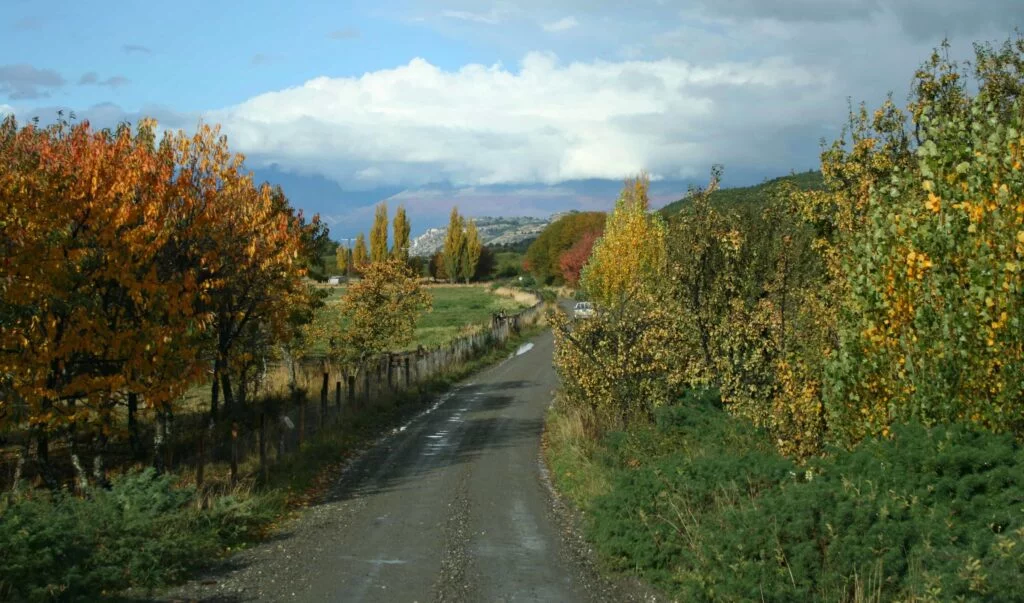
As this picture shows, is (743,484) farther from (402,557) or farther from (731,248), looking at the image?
(731,248)

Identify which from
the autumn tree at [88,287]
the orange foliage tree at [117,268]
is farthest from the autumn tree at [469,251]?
the autumn tree at [88,287]

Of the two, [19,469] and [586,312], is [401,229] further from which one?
[19,469]

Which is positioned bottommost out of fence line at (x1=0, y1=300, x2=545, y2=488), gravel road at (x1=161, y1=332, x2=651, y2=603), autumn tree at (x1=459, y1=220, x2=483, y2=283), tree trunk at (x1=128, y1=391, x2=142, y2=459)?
gravel road at (x1=161, y1=332, x2=651, y2=603)

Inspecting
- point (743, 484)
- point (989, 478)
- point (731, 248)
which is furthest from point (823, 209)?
point (989, 478)

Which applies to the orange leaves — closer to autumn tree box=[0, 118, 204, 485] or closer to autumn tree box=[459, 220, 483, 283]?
autumn tree box=[0, 118, 204, 485]

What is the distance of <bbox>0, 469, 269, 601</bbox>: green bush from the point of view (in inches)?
358

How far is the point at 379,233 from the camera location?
403ft

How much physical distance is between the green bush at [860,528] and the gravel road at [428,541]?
1.36 m

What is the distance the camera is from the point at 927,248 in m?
8.35

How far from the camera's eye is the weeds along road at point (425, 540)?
10320 millimetres

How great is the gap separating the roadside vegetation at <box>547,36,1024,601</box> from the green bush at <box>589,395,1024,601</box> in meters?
0.02

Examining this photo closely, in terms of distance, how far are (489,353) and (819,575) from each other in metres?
37.4

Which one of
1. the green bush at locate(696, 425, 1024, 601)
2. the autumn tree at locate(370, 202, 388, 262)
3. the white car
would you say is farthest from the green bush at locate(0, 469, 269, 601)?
the autumn tree at locate(370, 202, 388, 262)

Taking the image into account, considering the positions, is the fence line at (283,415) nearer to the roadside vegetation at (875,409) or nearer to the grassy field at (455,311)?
the grassy field at (455,311)
